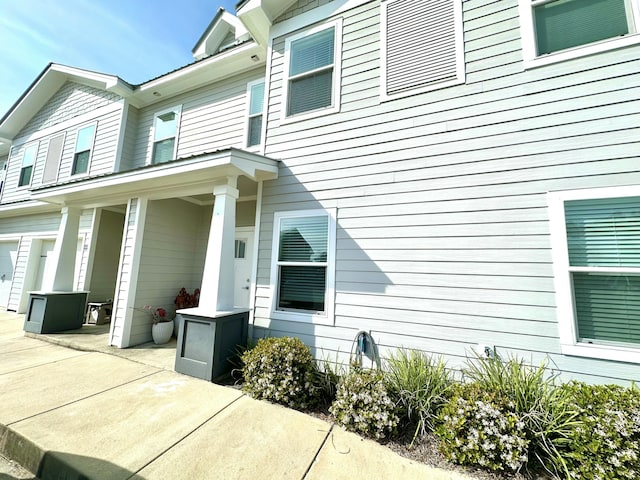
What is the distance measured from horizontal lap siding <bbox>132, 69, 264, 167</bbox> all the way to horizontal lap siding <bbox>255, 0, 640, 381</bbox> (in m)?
2.51

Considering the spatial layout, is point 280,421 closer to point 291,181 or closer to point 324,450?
point 324,450

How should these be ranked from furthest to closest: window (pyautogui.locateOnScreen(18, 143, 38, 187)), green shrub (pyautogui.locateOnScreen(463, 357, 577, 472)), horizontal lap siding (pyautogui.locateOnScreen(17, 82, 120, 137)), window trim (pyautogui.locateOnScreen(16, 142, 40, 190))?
window (pyautogui.locateOnScreen(18, 143, 38, 187)) → window trim (pyautogui.locateOnScreen(16, 142, 40, 190)) → horizontal lap siding (pyautogui.locateOnScreen(17, 82, 120, 137)) → green shrub (pyautogui.locateOnScreen(463, 357, 577, 472))

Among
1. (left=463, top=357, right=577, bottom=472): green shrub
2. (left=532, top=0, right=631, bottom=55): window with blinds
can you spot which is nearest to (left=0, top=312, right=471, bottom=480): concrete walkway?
(left=463, top=357, right=577, bottom=472): green shrub

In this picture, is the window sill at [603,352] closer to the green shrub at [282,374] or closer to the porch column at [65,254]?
the green shrub at [282,374]

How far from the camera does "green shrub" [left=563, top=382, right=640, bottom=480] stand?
183cm

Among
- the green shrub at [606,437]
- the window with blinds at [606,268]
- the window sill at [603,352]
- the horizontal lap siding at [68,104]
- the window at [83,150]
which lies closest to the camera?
the green shrub at [606,437]

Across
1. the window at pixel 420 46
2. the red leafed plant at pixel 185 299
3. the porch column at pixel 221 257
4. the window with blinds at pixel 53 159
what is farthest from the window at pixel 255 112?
the window with blinds at pixel 53 159

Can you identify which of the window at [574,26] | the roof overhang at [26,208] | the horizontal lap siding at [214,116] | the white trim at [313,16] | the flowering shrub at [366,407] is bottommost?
the flowering shrub at [366,407]

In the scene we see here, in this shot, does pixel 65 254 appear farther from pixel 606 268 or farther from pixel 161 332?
pixel 606 268

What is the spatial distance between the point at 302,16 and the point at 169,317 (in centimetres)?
643

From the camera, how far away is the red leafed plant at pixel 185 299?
573cm

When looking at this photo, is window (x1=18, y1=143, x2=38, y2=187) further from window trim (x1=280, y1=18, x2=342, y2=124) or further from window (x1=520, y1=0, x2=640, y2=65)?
window (x1=520, y1=0, x2=640, y2=65)

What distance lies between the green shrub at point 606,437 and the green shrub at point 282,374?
236cm

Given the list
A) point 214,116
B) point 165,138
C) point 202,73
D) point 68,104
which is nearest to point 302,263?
point 214,116
